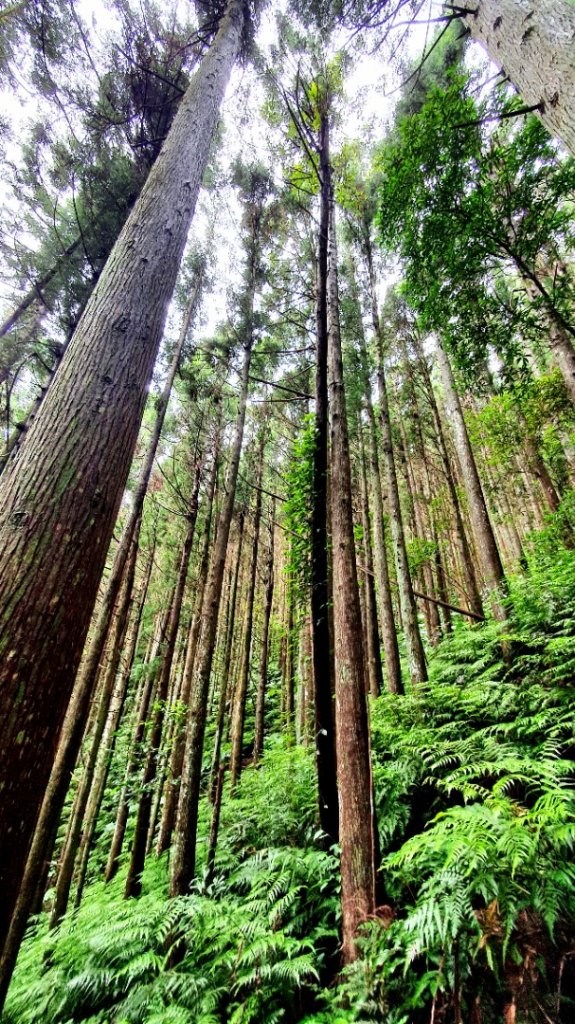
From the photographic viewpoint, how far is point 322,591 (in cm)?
489

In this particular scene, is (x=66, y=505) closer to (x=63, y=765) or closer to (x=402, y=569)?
(x=63, y=765)

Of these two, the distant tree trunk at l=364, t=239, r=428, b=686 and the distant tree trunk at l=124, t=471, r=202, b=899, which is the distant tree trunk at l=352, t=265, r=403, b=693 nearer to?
the distant tree trunk at l=364, t=239, r=428, b=686

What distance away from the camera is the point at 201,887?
4277mm

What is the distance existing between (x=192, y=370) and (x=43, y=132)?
15.8ft

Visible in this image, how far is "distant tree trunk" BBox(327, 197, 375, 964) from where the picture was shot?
2.81 metres

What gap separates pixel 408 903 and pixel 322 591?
2831 mm

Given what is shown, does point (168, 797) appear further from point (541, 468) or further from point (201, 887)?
point (541, 468)

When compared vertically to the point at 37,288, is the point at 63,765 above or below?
below

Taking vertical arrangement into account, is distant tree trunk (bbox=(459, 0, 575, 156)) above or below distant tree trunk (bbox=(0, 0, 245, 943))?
above

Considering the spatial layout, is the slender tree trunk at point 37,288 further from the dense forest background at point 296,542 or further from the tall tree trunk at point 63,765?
the tall tree trunk at point 63,765

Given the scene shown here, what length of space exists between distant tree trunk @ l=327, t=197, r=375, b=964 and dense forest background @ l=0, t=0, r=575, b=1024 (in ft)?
0.08

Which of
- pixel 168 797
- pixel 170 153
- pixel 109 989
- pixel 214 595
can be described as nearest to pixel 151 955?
pixel 109 989

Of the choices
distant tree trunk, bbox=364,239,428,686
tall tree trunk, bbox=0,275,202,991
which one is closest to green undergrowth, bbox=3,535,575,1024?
tall tree trunk, bbox=0,275,202,991

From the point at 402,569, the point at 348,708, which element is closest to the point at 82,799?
the point at 348,708
